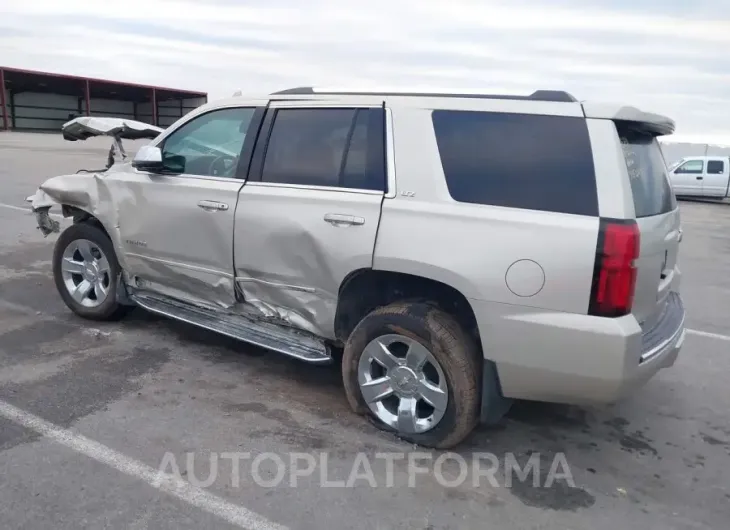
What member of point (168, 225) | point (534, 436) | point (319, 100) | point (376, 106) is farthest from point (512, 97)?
point (168, 225)

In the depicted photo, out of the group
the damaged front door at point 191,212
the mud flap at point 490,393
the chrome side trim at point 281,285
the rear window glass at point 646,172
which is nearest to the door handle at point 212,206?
the damaged front door at point 191,212

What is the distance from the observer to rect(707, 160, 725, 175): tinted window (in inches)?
879

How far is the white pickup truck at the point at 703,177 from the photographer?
22312 mm

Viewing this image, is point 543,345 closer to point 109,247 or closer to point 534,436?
point 534,436

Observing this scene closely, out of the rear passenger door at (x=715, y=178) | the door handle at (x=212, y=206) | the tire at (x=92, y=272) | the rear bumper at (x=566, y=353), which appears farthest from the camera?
the rear passenger door at (x=715, y=178)

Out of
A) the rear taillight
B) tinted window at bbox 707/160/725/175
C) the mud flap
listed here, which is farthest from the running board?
tinted window at bbox 707/160/725/175

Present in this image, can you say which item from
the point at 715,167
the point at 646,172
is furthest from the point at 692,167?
the point at 646,172

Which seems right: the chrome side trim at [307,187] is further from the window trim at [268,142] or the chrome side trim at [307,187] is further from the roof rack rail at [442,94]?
the roof rack rail at [442,94]

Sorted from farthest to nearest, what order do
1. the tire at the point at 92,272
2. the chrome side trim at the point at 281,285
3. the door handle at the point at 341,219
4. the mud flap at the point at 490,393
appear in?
1. the tire at the point at 92,272
2. the chrome side trim at the point at 281,285
3. the door handle at the point at 341,219
4. the mud flap at the point at 490,393

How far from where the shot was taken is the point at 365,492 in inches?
127

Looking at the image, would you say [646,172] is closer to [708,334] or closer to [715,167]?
[708,334]

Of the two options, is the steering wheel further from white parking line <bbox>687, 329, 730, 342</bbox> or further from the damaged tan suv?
white parking line <bbox>687, 329, 730, 342</bbox>

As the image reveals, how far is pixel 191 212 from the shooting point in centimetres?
453

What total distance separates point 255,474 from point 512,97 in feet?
7.86
